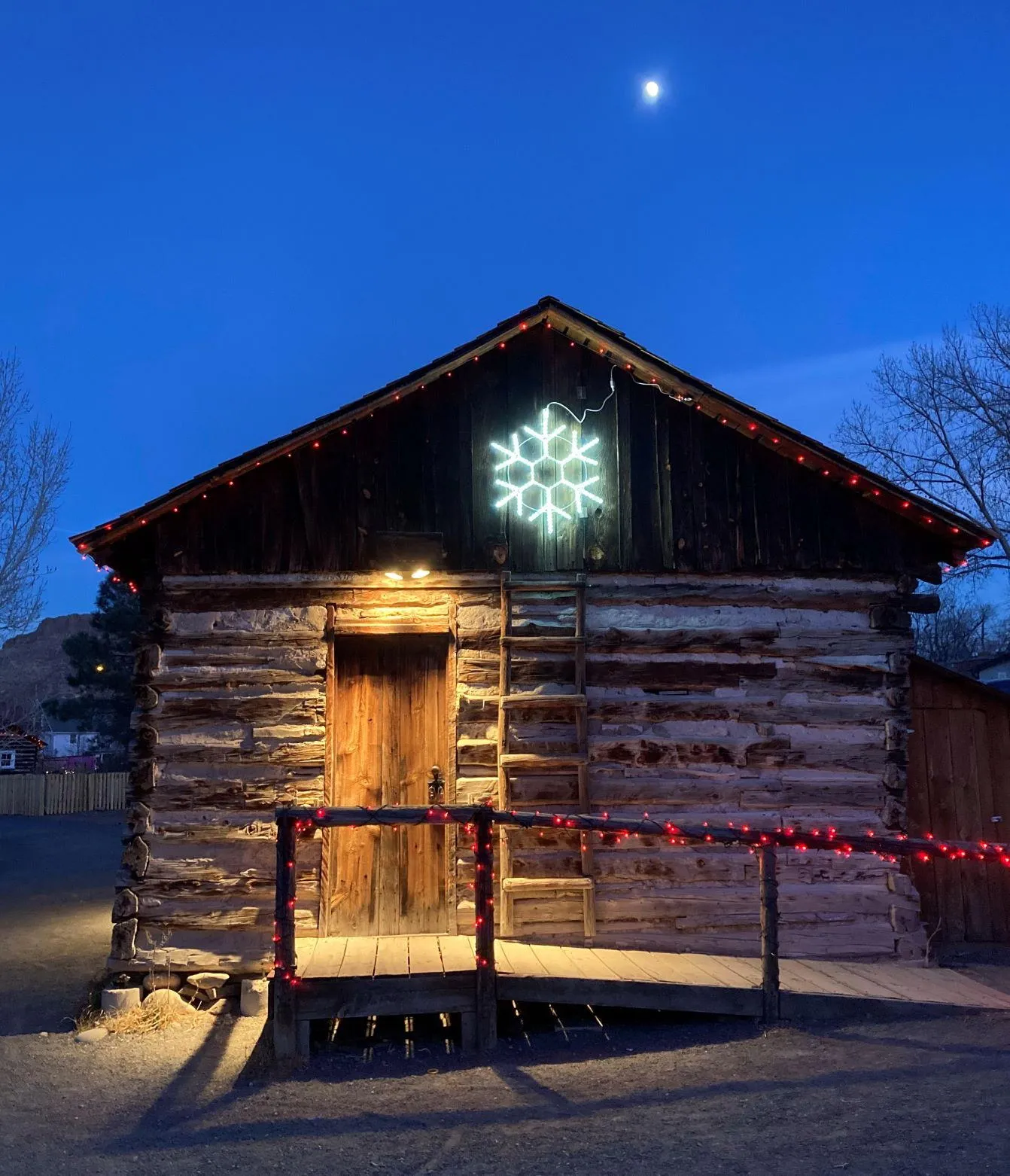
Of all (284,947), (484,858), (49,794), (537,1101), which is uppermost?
(484,858)

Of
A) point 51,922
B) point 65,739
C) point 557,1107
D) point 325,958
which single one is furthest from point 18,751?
point 557,1107

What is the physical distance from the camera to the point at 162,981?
8.38 m

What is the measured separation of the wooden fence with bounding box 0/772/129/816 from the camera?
35.7 meters

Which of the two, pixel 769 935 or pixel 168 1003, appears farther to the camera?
pixel 168 1003

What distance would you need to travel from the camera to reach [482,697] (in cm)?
879

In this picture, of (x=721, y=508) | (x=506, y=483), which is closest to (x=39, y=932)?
(x=506, y=483)

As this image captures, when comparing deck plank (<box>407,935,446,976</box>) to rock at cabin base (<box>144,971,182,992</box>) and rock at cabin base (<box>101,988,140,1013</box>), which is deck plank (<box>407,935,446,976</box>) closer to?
rock at cabin base (<box>144,971,182,992</box>)

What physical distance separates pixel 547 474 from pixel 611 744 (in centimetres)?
258

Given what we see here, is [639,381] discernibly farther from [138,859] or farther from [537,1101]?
[138,859]

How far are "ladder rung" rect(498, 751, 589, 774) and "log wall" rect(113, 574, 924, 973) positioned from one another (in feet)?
0.41

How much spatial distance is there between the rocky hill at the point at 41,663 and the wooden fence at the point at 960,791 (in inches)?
3139

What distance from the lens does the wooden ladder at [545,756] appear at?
8.38 meters

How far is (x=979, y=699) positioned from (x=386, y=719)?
6.17 meters

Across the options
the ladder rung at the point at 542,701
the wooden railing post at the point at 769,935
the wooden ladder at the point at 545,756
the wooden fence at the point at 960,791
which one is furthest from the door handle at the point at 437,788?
the wooden fence at the point at 960,791
